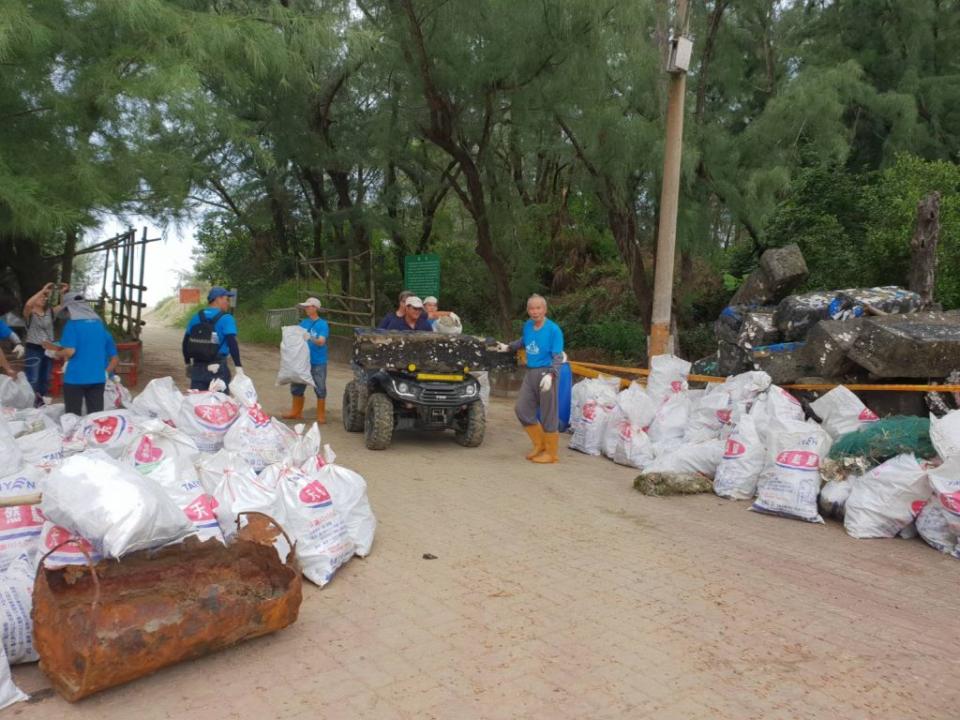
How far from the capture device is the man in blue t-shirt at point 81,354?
6.02 m

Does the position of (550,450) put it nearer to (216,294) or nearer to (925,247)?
(216,294)

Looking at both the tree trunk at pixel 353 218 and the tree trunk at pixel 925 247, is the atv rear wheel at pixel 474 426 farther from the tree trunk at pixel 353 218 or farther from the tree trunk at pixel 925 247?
the tree trunk at pixel 353 218

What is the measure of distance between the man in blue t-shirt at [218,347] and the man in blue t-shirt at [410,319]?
1.81m

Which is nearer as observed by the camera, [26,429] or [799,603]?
[799,603]

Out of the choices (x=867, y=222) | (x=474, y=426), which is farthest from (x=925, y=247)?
A: (x=474, y=426)

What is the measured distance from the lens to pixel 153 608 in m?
2.99

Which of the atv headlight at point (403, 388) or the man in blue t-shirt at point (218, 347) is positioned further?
the atv headlight at point (403, 388)

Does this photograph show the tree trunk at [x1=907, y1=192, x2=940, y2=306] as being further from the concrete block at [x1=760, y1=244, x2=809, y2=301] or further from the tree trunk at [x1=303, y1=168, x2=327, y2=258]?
the tree trunk at [x1=303, y1=168, x2=327, y2=258]

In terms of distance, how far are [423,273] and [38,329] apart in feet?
27.2

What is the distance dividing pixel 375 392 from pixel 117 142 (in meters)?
3.41

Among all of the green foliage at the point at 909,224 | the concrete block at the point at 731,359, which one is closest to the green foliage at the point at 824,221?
the green foliage at the point at 909,224

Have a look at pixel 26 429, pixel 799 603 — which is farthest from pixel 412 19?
pixel 799 603

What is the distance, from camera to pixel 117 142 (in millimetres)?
7352

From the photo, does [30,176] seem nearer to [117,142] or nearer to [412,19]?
[117,142]
